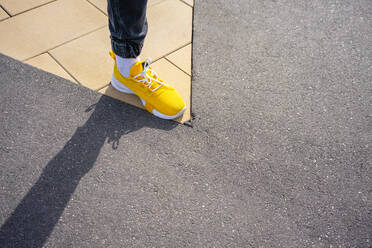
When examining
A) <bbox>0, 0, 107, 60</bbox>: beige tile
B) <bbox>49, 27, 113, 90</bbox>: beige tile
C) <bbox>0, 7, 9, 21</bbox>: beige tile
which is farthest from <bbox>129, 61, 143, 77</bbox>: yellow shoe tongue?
<bbox>0, 7, 9, 21</bbox>: beige tile

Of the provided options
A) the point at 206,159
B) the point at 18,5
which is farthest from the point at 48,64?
the point at 206,159

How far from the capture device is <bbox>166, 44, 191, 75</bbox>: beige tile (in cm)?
205

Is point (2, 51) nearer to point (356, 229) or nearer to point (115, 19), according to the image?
point (115, 19)

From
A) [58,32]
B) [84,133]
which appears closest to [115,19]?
[84,133]

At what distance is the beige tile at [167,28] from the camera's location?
2.14 meters

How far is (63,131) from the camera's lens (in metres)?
1.63

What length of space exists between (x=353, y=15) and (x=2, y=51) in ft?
9.74

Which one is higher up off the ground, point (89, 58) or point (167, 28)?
point (167, 28)

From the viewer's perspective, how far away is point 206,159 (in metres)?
1.59

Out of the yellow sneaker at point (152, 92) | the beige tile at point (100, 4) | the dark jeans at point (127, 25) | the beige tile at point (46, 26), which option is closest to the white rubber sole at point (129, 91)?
the yellow sneaker at point (152, 92)

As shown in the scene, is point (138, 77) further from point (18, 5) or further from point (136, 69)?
point (18, 5)

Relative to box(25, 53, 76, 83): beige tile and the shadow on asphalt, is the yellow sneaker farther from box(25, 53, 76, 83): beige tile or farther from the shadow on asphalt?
box(25, 53, 76, 83): beige tile

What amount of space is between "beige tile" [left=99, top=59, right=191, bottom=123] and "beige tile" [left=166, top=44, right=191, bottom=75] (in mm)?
43

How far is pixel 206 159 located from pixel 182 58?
876 mm
